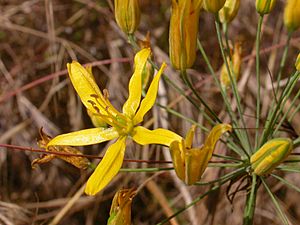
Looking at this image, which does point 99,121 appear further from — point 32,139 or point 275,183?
point 275,183

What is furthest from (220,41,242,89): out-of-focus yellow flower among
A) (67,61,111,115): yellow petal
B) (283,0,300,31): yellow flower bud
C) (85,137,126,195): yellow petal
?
(85,137,126,195): yellow petal

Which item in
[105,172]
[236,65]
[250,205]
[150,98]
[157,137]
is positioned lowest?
[250,205]

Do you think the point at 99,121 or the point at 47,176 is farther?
the point at 47,176

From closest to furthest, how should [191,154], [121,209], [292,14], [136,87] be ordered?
[191,154], [121,209], [136,87], [292,14]

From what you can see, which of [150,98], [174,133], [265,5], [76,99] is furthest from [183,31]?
[76,99]

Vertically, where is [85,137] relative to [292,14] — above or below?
below

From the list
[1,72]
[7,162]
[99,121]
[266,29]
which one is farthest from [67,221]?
[266,29]

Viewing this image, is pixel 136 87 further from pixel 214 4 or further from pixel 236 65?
pixel 236 65
